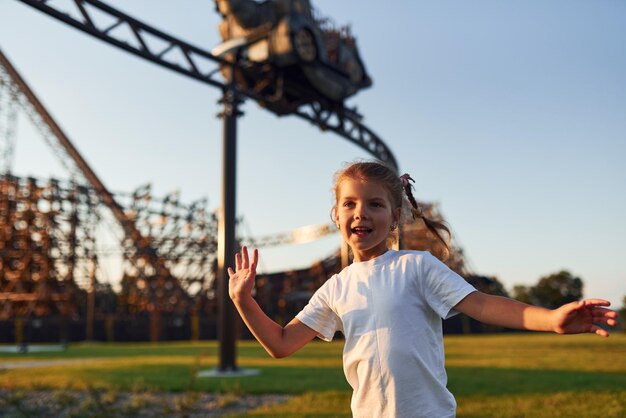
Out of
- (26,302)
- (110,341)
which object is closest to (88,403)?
(110,341)

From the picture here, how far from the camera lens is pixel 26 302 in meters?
28.0

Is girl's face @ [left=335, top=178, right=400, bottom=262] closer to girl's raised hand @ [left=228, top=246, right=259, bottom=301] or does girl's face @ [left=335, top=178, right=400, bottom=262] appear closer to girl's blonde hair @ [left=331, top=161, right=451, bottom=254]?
girl's blonde hair @ [left=331, top=161, right=451, bottom=254]

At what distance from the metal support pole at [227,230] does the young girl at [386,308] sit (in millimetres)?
6797

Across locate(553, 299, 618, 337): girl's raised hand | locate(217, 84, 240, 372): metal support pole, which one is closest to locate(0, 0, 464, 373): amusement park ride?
locate(217, 84, 240, 372): metal support pole

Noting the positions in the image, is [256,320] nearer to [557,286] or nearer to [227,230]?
[227,230]

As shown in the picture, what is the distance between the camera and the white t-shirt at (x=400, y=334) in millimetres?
1984

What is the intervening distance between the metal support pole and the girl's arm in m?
7.22

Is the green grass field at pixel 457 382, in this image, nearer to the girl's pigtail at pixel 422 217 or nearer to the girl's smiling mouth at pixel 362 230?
the girl's pigtail at pixel 422 217

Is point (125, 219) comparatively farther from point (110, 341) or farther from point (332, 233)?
point (332, 233)

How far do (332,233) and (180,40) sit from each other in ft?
55.8

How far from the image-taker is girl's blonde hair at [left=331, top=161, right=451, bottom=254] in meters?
2.21

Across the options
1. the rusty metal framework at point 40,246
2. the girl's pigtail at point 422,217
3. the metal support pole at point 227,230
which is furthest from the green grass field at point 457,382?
the rusty metal framework at point 40,246

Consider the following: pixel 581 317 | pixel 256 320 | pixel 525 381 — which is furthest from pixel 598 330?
pixel 525 381

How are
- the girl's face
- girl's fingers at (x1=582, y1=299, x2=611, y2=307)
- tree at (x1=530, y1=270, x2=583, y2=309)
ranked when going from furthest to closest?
1. tree at (x1=530, y1=270, x2=583, y2=309)
2. the girl's face
3. girl's fingers at (x1=582, y1=299, x2=611, y2=307)
